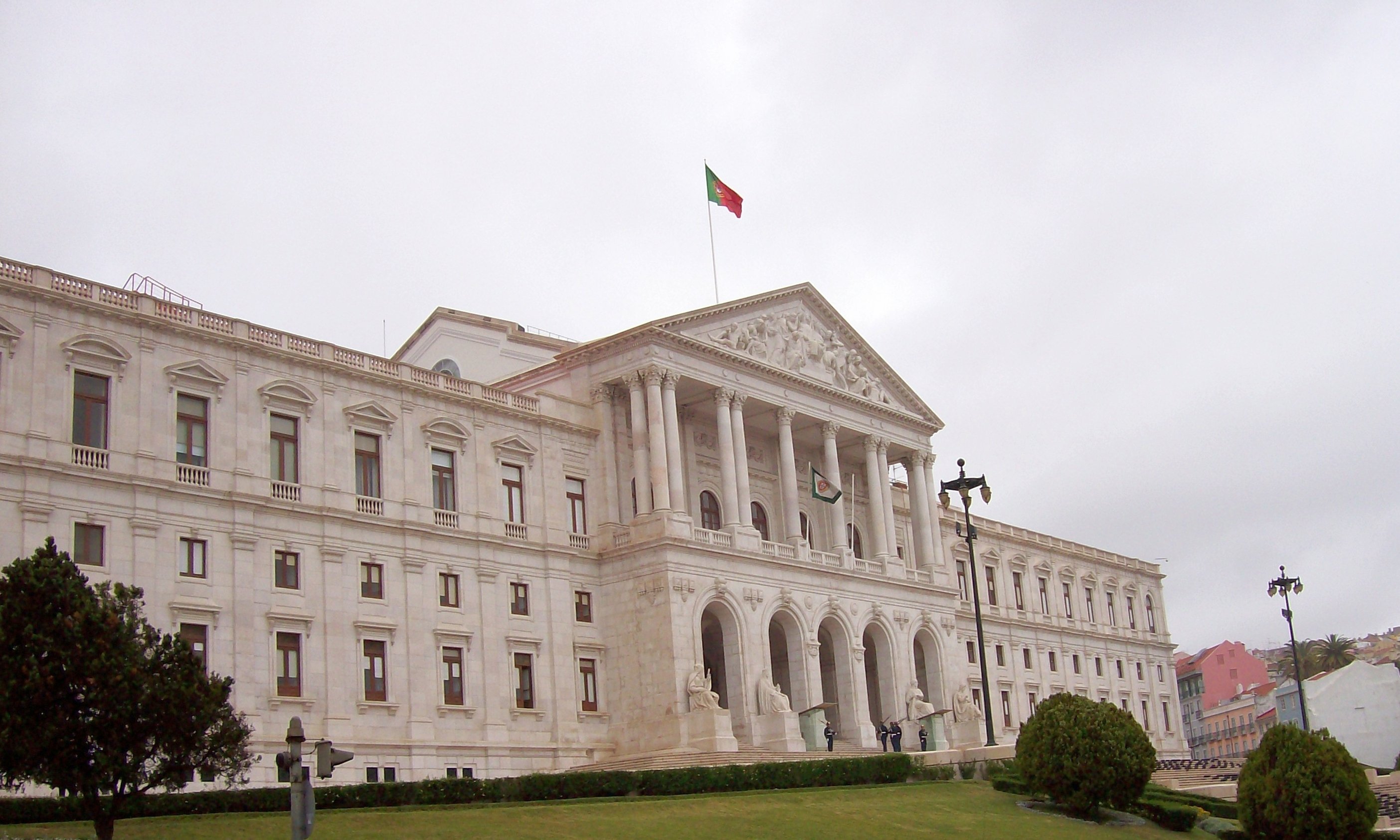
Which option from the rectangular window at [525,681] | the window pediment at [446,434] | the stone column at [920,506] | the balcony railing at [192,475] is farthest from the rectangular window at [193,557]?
the stone column at [920,506]

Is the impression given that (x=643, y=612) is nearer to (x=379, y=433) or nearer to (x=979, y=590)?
(x=379, y=433)

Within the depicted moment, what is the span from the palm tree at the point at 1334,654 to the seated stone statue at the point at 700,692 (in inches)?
3710

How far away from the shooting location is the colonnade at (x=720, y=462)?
5753 cm

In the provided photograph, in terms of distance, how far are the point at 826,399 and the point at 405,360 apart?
2015 cm

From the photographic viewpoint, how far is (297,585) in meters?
47.2

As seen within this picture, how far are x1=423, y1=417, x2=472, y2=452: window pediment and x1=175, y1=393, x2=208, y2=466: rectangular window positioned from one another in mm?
8561

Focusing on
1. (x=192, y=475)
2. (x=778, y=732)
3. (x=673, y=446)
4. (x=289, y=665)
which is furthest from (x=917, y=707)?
(x=192, y=475)

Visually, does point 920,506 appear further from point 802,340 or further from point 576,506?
point 576,506

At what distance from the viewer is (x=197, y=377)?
151ft

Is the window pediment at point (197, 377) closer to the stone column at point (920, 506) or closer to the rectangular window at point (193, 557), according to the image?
the rectangular window at point (193, 557)

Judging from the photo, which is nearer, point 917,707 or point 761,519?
point 917,707

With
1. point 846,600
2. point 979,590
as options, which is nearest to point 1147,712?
point 979,590

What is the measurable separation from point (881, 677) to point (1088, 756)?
25.0 metres

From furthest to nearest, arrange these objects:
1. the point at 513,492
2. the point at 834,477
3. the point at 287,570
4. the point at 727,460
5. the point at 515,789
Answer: the point at 834,477
the point at 727,460
the point at 513,492
the point at 287,570
the point at 515,789
